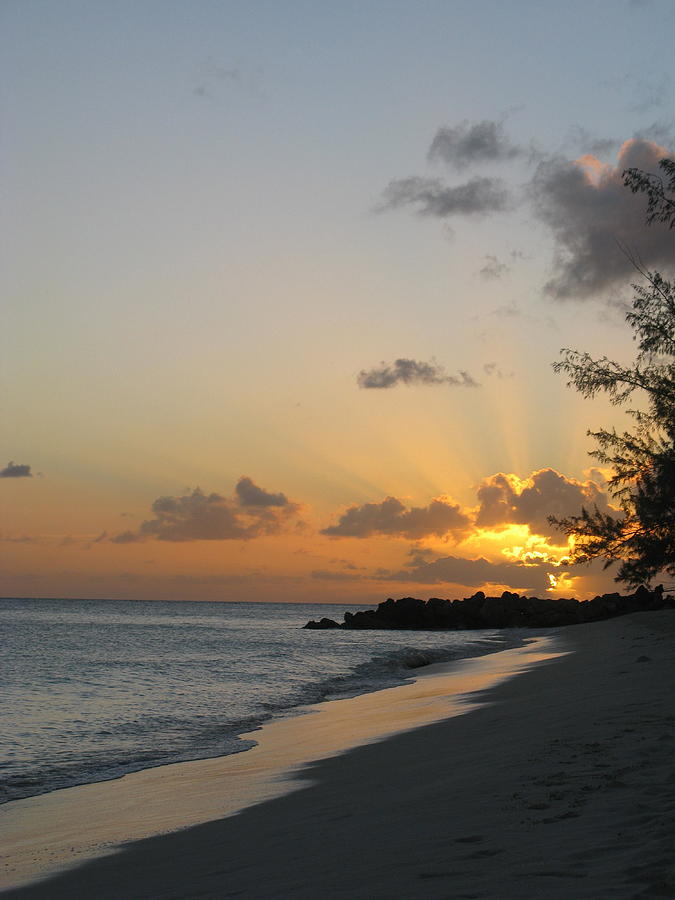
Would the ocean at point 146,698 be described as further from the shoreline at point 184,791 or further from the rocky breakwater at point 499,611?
the rocky breakwater at point 499,611

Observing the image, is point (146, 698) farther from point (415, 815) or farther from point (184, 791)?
point (415, 815)

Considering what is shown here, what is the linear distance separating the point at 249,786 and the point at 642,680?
26.5 feet

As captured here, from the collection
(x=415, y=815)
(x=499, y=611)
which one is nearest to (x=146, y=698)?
(x=415, y=815)

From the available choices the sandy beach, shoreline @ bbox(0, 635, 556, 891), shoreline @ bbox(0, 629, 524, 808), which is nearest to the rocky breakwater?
shoreline @ bbox(0, 629, 524, 808)

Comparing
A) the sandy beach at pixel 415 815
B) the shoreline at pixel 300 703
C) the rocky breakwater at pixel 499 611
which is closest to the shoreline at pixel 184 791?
the sandy beach at pixel 415 815

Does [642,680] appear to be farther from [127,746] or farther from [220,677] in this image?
[220,677]

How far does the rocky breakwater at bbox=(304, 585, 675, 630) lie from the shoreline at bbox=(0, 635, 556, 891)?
5252cm

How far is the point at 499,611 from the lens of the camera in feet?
259

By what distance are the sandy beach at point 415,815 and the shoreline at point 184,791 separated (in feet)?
0.17

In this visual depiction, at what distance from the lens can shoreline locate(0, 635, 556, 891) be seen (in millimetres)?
8195

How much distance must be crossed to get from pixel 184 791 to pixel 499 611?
71.5 metres

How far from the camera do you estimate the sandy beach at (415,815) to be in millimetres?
5277

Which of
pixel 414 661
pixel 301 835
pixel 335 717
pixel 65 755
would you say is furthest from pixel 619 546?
pixel 301 835

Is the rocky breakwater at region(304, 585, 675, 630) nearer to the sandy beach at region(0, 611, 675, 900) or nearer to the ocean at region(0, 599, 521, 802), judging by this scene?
the ocean at region(0, 599, 521, 802)
